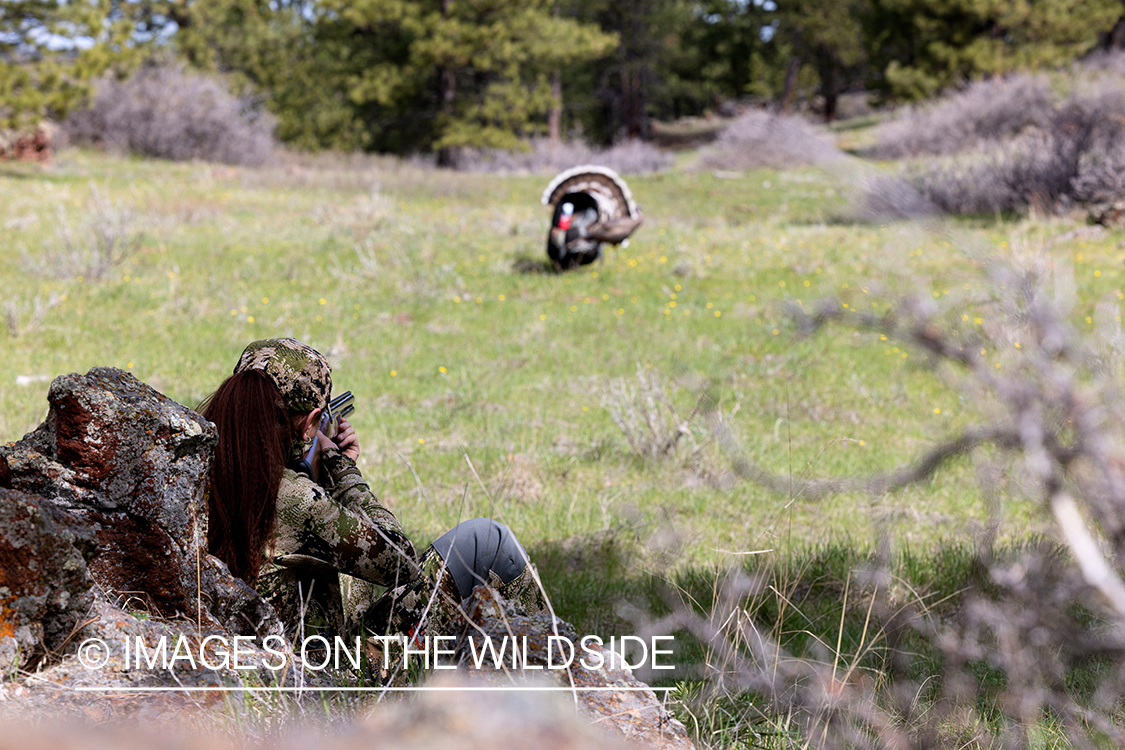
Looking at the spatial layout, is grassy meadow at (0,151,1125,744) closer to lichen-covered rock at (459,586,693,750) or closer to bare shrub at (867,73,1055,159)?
lichen-covered rock at (459,586,693,750)

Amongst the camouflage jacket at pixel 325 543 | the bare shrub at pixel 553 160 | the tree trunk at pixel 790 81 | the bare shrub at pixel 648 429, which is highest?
the tree trunk at pixel 790 81

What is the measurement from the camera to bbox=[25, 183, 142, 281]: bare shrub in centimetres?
995

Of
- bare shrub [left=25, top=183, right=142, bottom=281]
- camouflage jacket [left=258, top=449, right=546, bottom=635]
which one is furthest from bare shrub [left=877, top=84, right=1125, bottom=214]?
camouflage jacket [left=258, top=449, right=546, bottom=635]

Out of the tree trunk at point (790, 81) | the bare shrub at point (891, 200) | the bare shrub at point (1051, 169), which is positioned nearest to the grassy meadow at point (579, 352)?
the bare shrub at point (891, 200)

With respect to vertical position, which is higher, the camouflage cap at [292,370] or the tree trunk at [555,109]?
the tree trunk at [555,109]

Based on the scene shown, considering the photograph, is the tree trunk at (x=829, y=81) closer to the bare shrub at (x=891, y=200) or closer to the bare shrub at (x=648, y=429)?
the bare shrub at (x=648, y=429)

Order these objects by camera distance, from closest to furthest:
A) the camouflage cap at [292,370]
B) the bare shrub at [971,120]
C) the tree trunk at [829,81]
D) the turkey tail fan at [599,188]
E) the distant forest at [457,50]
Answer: the camouflage cap at [292,370] < the turkey tail fan at [599,188] < the bare shrub at [971,120] < the distant forest at [457,50] < the tree trunk at [829,81]

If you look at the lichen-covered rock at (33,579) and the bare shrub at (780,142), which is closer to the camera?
the bare shrub at (780,142)

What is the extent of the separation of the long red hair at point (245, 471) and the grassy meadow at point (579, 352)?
591mm

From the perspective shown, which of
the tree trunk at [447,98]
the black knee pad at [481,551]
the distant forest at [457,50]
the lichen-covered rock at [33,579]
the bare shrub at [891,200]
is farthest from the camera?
the tree trunk at [447,98]

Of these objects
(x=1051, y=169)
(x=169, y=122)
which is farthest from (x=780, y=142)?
(x=169, y=122)

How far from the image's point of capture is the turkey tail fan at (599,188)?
11938 mm

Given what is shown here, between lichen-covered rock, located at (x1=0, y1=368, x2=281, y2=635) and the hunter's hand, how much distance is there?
760 mm

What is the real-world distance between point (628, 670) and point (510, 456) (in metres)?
3.69
